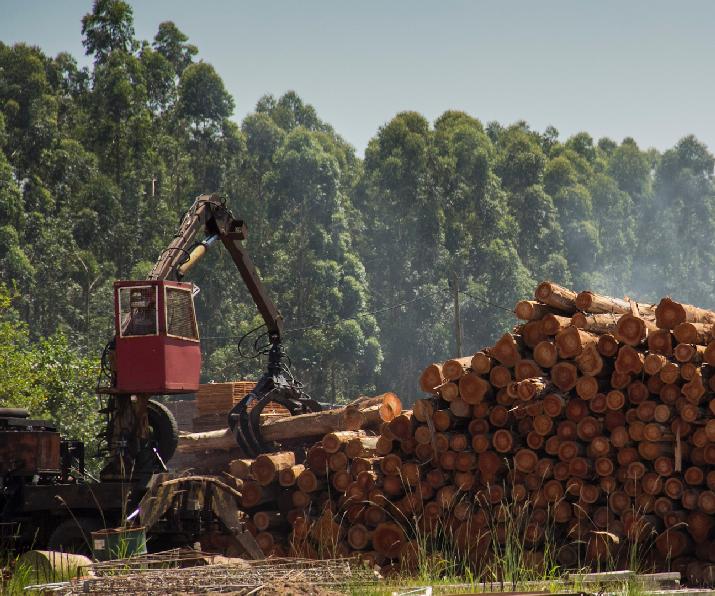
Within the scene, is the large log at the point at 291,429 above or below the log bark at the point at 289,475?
above

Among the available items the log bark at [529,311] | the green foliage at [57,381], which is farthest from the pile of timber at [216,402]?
the log bark at [529,311]

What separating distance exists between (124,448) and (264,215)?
1651 inches

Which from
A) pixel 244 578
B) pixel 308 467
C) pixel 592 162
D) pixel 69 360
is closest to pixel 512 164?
pixel 592 162

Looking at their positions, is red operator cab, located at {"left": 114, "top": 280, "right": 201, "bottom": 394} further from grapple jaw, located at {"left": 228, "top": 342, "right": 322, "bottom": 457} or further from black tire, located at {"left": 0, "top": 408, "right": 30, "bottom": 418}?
grapple jaw, located at {"left": 228, "top": 342, "right": 322, "bottom": 457}

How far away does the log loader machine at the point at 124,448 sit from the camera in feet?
43.9

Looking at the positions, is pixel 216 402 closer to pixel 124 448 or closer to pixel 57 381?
pixel 57 381

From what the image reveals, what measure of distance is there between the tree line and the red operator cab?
2568cm

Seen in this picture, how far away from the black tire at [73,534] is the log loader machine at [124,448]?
0.04 ft

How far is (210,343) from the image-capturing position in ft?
167

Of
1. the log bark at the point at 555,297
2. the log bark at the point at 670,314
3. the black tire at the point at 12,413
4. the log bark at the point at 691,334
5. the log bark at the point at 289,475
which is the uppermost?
the log bark at the point at 555,297

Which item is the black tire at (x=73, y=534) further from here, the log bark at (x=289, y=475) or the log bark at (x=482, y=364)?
the log bark at (x=482, y=364)

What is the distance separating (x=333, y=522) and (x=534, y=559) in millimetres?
2777

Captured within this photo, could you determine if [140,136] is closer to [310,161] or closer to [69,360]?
[310,161]

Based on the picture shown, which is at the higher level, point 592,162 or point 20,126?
point 592,162
